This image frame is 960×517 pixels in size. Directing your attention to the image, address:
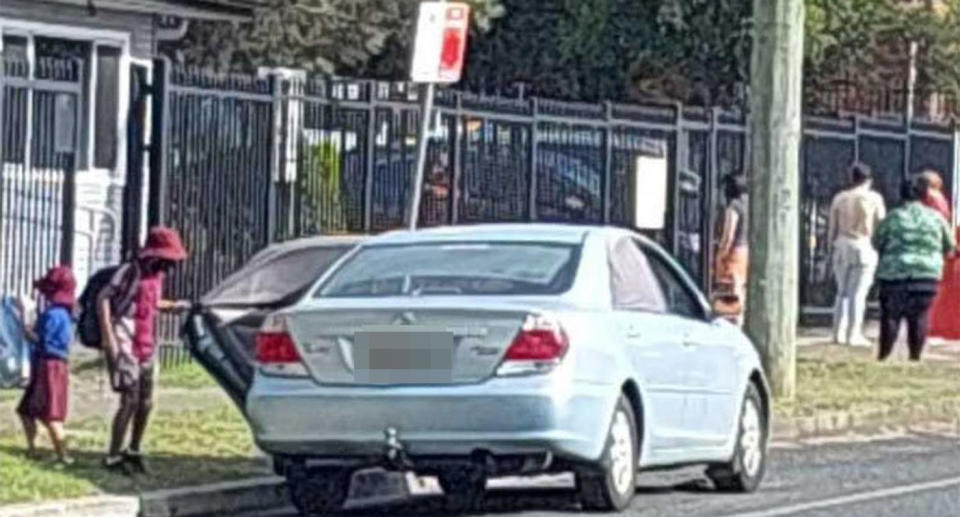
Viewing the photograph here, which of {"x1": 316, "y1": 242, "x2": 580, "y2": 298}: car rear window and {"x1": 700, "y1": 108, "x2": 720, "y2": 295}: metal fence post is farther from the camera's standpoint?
{"x1": 700, "y1": 108, "x2": 720, "y2": 295}: metal fence post

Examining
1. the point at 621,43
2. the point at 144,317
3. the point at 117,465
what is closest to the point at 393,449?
the point at 117,465

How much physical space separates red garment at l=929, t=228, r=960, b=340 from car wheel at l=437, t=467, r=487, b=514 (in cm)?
1326

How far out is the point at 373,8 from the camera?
37688mm

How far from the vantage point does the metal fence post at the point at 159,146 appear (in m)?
22.2

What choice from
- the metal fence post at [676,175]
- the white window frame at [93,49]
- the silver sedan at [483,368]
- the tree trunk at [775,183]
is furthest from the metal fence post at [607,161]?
the silver sedan at [483,368]

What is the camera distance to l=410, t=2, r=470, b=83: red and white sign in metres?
20.0

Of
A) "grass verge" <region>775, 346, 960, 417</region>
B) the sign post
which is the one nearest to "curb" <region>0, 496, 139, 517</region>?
the sign post

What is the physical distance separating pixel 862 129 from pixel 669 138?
374cm

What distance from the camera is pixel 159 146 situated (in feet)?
73.2

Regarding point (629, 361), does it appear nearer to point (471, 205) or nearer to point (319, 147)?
point (319, 147)

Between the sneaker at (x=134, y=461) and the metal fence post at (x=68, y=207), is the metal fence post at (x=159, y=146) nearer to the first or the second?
the metal fence post at (x=68, y=207)

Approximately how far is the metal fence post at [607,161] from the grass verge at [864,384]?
7.69 ft

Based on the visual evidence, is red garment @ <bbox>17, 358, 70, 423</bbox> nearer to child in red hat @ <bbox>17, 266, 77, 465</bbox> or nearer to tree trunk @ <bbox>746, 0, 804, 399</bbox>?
child in red hat @ <bbox>17, 266, 77, 465</bbox>

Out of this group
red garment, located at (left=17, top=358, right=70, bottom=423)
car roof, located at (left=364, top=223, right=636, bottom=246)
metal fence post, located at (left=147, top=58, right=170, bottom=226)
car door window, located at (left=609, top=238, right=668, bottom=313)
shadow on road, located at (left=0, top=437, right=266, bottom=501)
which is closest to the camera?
shadow on road, located at (left=0, top=437, right=266, bottom=501)
